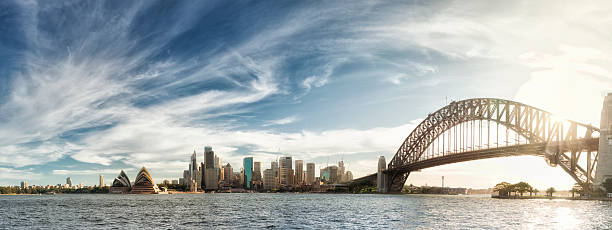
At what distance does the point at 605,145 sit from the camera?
3150 inches

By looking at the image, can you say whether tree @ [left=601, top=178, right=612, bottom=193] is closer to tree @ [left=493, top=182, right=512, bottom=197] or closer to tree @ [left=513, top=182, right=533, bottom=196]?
tree @ [left=513, top=182, right=533, bottom=196]


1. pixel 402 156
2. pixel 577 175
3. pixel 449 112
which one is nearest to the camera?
pixel 577 175

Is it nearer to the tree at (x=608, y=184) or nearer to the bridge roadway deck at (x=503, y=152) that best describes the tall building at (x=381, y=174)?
the bridge roadway deck at (x=503, y=152)

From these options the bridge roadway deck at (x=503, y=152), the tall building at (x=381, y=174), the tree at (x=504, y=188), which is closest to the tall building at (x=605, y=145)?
the bridge roadway deck at (x=503, y=152)

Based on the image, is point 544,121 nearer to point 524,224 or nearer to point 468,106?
point 468,106

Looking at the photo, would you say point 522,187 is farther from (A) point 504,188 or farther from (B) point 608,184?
(B) point 608,184

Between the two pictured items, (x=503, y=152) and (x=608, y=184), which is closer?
(x=608, y=184)

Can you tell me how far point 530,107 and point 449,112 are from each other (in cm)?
3996

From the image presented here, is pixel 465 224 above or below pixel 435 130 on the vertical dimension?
below

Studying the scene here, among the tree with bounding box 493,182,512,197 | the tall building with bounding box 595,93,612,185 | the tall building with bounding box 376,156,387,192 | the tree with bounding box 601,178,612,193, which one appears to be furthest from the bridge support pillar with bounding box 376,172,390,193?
the tree with bounding box 601,178,612,193

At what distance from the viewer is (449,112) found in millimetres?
145625

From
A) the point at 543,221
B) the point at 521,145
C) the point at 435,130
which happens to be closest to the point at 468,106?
the point at 435,130

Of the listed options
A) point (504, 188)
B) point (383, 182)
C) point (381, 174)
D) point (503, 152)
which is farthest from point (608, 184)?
point (383, 182)

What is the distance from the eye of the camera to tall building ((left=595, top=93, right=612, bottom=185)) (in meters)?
79.4
